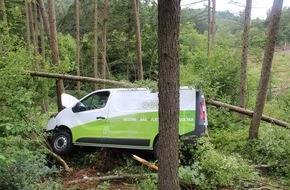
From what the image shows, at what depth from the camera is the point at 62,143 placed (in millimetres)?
8766

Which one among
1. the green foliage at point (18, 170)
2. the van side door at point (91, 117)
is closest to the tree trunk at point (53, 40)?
the van side door at point (91, 117)

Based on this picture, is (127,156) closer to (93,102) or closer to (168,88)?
(93,102)

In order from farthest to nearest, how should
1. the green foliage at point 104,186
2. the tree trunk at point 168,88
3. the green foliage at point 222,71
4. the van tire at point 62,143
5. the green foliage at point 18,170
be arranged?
the green foliage at point 222,71 < the van tire at point 62,143 < the green foliage at point 104,186 < the green foliage at point 18,170 < the tree trunk at point 168,88

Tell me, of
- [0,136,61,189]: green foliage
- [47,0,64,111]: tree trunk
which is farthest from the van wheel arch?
[0,136,61,189]: green foliage

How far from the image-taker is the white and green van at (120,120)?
766cm

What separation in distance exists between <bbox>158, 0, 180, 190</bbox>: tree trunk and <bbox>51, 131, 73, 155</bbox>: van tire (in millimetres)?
4847

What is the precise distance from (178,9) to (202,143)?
4.01 metres

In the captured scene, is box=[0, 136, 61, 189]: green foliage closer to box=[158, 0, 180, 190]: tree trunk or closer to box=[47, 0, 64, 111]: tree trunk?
box=[158, 0, 180, 190]: tree trunk

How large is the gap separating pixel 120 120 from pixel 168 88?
13.7ft

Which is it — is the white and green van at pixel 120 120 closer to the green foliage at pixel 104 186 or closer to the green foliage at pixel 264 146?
the green foliage at pixel 264 146

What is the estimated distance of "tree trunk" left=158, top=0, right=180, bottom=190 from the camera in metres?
4.04

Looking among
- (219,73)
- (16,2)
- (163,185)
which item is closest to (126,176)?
(163,185)

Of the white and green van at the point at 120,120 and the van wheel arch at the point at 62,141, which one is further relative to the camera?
the van wheel arch at the point at 62,141

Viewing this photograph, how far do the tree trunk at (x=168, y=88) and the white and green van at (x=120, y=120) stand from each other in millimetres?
3167
